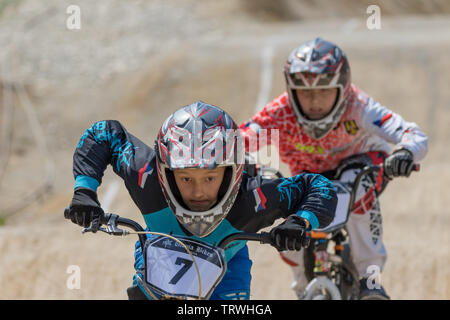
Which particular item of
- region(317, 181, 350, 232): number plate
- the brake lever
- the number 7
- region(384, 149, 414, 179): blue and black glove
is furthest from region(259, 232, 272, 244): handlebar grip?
region(384, 149, 414, 179): blue and black glove

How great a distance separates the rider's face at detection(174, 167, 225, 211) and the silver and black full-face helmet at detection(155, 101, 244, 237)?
0.13 feet

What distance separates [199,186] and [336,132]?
9.43 ft

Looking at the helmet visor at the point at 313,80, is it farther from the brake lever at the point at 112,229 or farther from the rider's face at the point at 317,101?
the brake lever at the point at 112,229

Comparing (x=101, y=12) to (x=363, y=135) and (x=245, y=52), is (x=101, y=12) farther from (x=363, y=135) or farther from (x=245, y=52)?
(x=363, y=135)

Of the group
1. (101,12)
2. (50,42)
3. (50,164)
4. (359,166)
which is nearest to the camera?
(359,166)

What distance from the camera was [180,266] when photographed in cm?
368

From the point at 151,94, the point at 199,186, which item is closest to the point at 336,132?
the point at 199,186

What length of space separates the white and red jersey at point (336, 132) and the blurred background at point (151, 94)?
2.10 m

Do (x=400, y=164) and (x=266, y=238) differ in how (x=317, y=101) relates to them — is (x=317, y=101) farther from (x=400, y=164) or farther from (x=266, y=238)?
(x=266, y=238)

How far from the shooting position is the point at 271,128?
6.39 meters

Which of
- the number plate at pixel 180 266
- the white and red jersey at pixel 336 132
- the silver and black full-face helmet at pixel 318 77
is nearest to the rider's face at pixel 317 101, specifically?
the silver and black full-face helmet at pixel 318 77

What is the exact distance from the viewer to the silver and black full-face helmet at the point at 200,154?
3.62 metres
